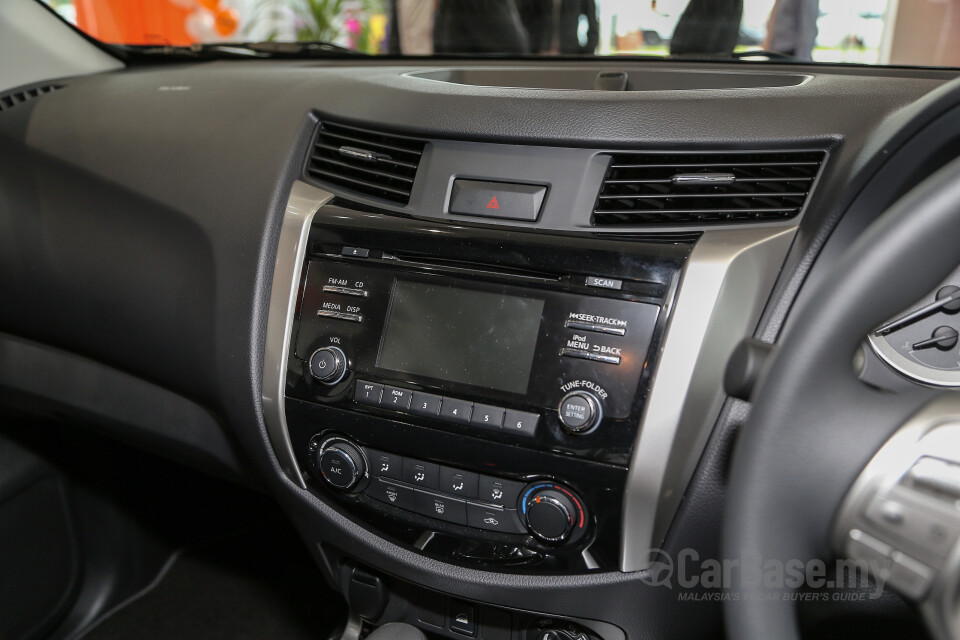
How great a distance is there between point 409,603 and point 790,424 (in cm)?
66

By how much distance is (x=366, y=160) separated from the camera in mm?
940

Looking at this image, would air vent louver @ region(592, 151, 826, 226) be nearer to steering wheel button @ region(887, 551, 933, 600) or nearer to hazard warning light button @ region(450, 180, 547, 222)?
hazard warning light button @ region(450, 180, 547, 222)

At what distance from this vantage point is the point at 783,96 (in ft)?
2.64

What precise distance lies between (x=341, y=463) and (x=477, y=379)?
0.20m

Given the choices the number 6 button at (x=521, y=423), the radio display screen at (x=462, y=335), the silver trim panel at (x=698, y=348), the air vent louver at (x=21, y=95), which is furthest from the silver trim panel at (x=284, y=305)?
the air vent louver at (x=21, y=95)

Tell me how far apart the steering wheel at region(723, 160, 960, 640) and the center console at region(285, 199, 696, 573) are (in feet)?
0.79

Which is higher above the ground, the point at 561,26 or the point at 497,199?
the point at 561,26

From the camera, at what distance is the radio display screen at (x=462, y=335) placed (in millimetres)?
793

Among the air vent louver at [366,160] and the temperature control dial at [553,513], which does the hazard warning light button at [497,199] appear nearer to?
the air vent louver at [366,160]

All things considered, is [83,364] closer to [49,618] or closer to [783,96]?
[49,618]

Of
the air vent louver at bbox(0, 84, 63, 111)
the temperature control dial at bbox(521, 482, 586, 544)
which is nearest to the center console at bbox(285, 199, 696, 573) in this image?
the temperature control dial at bbox(521, 482, 586, 544)

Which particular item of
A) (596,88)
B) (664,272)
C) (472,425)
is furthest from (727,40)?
(472,425)

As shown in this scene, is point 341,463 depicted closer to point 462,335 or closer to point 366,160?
point 462,335

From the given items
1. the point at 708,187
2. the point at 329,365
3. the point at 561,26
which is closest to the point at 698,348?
the point at 708,187
